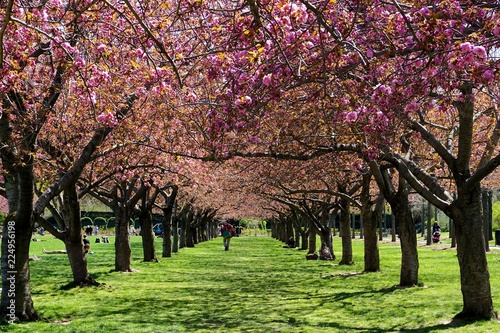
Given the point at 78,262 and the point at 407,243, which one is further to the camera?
the point at 78,262

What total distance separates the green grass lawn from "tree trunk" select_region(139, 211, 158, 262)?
180 inches

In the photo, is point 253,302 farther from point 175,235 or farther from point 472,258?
point 175,235

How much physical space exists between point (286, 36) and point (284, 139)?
5.85 meters

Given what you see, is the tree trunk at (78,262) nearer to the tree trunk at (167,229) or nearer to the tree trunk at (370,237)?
the tree trunk at (370,237)

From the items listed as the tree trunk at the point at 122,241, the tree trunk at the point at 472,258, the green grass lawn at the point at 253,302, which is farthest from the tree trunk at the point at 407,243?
the tree trunk at the point at 122,241

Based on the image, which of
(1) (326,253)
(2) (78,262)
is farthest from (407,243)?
(1) (326,253)

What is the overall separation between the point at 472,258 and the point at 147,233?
2066cm

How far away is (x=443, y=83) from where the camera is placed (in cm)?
745

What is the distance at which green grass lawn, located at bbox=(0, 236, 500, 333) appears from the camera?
11.7m

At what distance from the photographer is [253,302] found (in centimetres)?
1565

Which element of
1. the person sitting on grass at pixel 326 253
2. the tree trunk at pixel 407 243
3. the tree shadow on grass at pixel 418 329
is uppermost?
the tree trunk at pixel 407 243

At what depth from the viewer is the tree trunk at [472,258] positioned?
37.1 feet

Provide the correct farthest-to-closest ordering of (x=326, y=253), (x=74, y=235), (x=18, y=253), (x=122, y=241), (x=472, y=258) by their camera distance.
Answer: (x=326, y=253) → (x=122, y=241) → (x=74, y=235) → (x=18, y=253) → (x=472, y=258)

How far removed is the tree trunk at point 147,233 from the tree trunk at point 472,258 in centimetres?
1942
